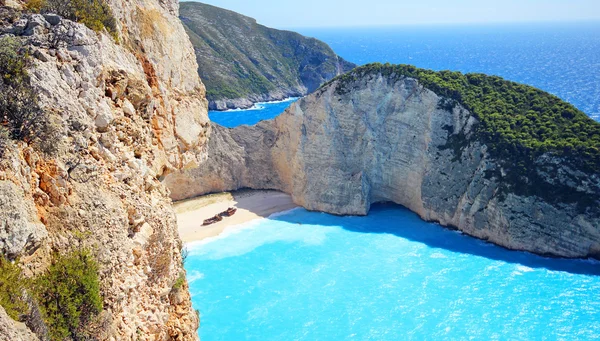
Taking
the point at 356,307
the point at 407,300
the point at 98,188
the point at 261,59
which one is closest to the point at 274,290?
the point at 356,307

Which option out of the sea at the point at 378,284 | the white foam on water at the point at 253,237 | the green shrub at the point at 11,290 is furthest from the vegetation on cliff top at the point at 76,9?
the white foam on water at the point at 253,237

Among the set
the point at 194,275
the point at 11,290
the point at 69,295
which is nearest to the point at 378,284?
the point at 194,275

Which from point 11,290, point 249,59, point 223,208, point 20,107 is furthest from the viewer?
point 249,59

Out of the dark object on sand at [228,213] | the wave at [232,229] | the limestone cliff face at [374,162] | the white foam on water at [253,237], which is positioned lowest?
the white foam on water at [253,237]

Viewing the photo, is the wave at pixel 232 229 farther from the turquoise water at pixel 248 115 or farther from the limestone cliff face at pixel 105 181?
the turquoise water at pixel 248 115

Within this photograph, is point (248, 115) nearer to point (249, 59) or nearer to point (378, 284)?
point (249, 59)

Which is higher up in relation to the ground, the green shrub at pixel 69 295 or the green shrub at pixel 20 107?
the green shrub at pixel 20 107

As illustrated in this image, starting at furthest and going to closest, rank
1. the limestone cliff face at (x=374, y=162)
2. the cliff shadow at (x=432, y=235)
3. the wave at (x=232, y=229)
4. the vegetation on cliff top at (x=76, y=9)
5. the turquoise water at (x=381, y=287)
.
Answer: the wave at (x=232, y=229) → the limestone cliff face at (x=374, y=162) → the cliff shadow at (x=432, y=235) → the turquoise water at (x=381, y=287) → the vegetation on cliff top at (x=76, y=9)
